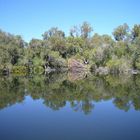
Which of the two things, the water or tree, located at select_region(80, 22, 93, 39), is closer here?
the water

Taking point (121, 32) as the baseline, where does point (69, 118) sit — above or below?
below

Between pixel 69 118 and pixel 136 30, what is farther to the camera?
pixel 136 30

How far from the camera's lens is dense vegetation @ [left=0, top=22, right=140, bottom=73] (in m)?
64.2

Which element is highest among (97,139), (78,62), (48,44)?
(48,44)

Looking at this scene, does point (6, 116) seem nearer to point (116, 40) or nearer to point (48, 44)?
point (48, 44)

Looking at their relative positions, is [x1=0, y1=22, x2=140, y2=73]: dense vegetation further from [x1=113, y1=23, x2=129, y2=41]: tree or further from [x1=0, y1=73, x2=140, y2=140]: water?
[x1=0, y1=73, x2=140, y2=140]: water

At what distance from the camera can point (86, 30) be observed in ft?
271

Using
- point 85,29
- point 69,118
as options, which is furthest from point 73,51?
point 69,118

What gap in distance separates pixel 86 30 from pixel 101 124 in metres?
69.2

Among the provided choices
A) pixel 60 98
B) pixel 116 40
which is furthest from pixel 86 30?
pixel 60 98

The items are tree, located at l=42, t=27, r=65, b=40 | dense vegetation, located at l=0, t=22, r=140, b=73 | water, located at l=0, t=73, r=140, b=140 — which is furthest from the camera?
tree, located at l=42, t=27, r=65, b=40

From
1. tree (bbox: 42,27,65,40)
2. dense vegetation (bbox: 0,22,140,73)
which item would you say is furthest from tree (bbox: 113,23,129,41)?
tree (bbox: 42,27,65,40)

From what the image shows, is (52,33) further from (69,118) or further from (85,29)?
(69,118)

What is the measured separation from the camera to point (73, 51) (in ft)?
259
